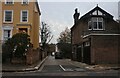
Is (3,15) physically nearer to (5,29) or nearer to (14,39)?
(5,29)

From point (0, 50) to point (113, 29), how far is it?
68.3ft

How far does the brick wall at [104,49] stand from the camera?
111ft

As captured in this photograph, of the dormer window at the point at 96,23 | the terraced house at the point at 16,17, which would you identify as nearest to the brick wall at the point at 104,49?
the dormer window at the point at 96,23

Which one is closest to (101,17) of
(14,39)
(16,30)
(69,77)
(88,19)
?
(88,19)

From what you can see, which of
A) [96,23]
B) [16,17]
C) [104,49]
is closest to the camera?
[104,49]

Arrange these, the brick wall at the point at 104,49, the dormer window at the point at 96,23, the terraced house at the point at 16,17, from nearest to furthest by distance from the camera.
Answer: the brick wall at the point at 104,49 → the dormer window at the point at 96,23 → the terraced house at the point at 16,17

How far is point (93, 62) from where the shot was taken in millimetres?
33594

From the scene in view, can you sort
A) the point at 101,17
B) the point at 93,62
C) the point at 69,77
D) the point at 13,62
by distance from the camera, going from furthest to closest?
the point at 101,17, the point at 93,62, the point at 13,62, the point at 69,77

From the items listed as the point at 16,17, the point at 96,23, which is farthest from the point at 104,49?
the point at 16,17

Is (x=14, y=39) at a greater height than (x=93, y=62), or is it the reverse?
(x=14, y=39)

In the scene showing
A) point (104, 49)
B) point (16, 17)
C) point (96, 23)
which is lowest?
point (104, 49)

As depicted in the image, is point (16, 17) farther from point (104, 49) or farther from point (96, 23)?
point (104, 49)

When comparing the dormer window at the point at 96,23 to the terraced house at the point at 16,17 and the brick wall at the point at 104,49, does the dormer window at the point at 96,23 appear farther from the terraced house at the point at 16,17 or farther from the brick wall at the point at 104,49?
the brick wall at the point at 104,49

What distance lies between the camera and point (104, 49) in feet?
112
